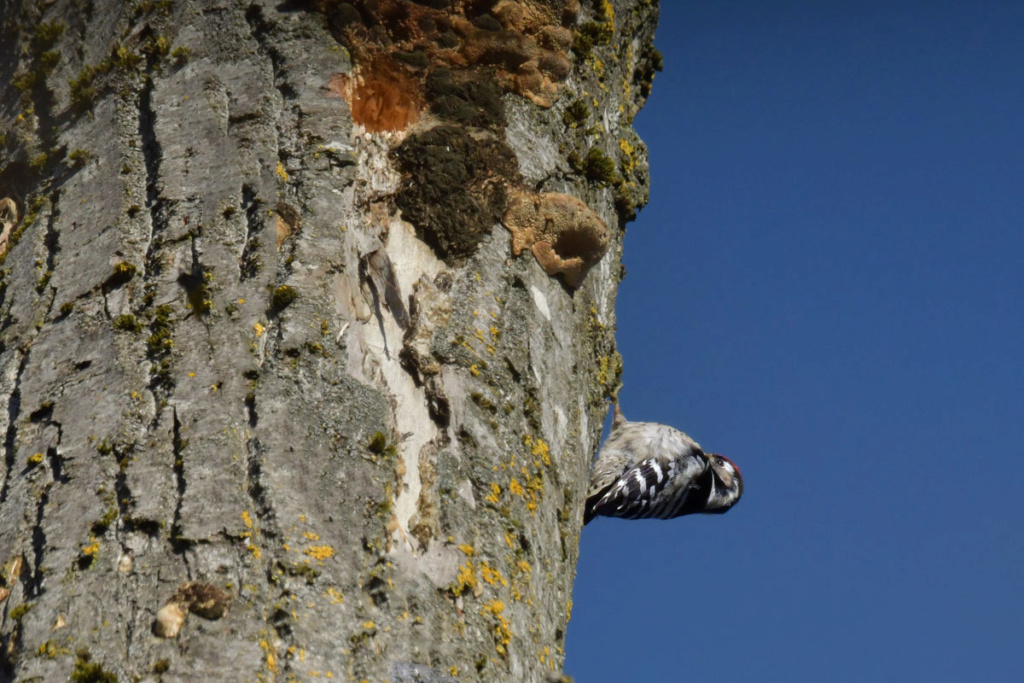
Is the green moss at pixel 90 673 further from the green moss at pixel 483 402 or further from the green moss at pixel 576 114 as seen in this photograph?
the green moss at pixel 576 114

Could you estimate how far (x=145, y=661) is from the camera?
2258 millimetres

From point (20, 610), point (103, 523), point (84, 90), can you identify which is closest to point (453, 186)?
point (84, 90)

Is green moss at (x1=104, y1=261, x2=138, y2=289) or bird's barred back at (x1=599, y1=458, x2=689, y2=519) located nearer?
green moss at (x1=104, y1=261, x2=138, y2=289)

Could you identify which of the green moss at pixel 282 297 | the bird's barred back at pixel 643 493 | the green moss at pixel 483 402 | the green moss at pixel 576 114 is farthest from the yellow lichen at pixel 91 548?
the bird's barred back at pixel 643 493

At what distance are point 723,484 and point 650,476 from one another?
127 cm

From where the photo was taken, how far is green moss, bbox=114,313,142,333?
107 inches

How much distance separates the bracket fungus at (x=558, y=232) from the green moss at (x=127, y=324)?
96 centimetres

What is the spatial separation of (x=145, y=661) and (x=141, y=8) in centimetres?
174

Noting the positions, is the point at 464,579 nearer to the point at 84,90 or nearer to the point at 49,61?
the point at 84,90

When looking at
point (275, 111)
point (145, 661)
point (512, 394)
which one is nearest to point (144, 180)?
point (275, 111)

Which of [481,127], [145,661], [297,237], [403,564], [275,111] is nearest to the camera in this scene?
[145,661]

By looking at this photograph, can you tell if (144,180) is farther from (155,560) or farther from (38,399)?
(155,560)

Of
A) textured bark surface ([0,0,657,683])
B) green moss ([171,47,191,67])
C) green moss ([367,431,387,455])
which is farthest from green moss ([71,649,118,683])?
green moss ([171,47,191,67])

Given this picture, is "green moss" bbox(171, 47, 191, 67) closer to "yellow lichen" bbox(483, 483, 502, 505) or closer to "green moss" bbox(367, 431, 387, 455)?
"green moss" bbox(367, 431, 387, 455)
